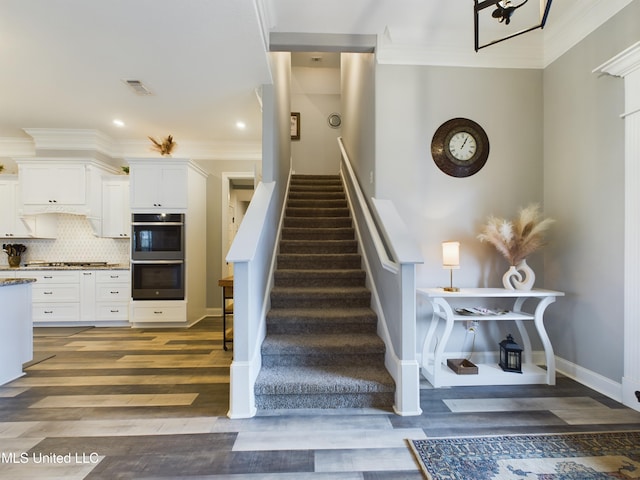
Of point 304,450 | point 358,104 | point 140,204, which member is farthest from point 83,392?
point 358,104

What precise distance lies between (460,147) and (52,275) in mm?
5581

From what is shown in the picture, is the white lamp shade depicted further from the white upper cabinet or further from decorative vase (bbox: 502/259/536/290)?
the white upper cabinet

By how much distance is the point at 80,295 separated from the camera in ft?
15.2

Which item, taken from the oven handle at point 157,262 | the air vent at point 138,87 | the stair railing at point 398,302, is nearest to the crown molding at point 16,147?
the oven handle at point 157,262

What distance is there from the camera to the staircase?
88.9 inches

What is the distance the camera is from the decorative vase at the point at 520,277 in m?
2.76

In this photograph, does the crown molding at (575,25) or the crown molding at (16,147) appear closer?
the crown molding at (575,25)

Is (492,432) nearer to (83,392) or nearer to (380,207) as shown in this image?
(380,207)

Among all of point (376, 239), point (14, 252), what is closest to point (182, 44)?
point (376, 239)

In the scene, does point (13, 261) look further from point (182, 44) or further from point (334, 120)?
point (334, 120)

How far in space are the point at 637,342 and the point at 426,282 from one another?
4.86 ft

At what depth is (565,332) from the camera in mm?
2867

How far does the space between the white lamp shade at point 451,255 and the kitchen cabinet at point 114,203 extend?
451 centimetres

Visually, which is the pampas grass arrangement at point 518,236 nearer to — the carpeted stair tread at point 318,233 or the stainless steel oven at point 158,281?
the carpeted stair tread at point 318,233
